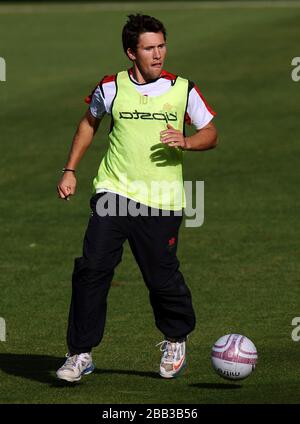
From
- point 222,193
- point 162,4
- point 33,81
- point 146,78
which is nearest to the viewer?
point 146,78

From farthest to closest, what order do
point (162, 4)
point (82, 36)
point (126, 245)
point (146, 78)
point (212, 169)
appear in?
point (162, 4) < point (82, 36) < point (212, 169) < point (126, 245) < point (146, 78)

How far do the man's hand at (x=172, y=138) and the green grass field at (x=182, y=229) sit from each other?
69.7 inches

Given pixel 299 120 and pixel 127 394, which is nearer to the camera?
pixel 127 394

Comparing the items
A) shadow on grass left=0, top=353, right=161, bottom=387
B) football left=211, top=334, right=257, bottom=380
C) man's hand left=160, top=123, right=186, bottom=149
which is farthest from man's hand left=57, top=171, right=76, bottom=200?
football left=211, top=334, right=257, bottom=380

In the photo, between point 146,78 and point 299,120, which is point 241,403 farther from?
point 299,120

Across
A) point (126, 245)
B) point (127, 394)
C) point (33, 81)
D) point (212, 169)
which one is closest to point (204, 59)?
point (33, 81)

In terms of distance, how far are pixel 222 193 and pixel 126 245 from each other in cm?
345

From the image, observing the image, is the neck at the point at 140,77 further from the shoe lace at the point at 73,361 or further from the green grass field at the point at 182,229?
the green grass field at the point at 182,229

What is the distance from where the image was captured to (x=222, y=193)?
18953 millimetres

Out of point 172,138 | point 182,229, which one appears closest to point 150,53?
point 172,138

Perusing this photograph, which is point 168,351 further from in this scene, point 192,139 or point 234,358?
point 192,139

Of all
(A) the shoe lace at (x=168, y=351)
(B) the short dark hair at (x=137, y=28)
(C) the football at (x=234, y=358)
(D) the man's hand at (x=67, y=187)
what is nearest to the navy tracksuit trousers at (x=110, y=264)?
(D) the man's hand at (x=67, y=187)

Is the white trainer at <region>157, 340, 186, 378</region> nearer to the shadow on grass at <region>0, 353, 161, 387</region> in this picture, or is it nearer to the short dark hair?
the shadow on grass at <region>0, 353, 161, 387</region>
